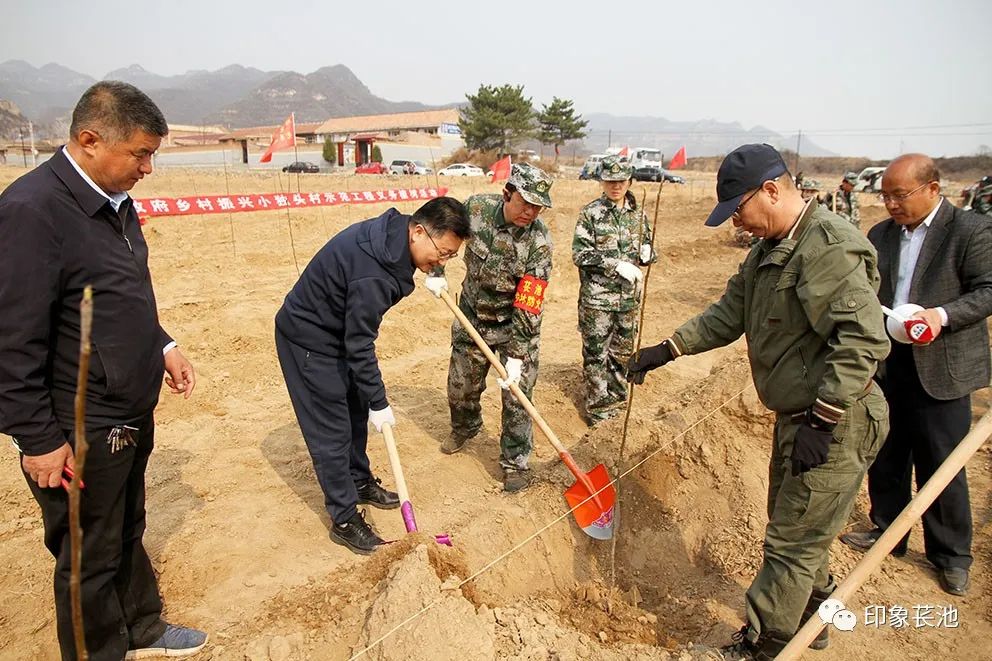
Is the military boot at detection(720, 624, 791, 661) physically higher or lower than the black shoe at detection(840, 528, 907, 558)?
higher

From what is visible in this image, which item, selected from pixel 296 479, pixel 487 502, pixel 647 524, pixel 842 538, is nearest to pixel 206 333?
pixel 296 479

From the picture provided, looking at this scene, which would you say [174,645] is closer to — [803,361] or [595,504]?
[595,504]

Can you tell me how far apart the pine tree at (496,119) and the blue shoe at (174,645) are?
41.5m

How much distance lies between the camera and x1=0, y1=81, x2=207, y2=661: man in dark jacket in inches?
69.7

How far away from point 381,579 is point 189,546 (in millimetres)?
1339

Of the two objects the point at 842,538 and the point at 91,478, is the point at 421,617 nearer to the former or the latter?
the point at 91,478

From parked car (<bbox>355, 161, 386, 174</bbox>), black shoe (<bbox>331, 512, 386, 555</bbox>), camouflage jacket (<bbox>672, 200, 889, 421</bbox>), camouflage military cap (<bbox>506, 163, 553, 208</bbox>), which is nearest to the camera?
camouflage jacket (<bbox>672, 200, 889, 421</bbox>)

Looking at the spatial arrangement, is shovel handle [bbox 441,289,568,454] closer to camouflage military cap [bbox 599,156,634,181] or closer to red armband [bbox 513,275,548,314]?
red armband [bbox 513,275,548,314]

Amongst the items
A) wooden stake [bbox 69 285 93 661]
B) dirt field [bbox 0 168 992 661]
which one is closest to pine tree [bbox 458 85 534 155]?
dirt field [bbox 0 168 992 661]

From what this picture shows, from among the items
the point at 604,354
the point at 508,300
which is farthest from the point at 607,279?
the point at 508,300

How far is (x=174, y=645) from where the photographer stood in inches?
97.3

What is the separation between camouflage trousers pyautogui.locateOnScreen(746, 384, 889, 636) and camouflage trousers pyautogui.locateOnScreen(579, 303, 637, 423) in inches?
100

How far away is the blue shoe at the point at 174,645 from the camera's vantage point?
2.45 m

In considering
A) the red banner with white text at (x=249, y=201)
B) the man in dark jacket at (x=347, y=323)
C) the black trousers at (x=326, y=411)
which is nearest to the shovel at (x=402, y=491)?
the man in dark jacket at (x=347, y=323)
